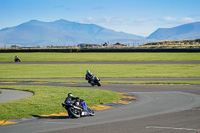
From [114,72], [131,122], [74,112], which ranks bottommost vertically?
[114,72]

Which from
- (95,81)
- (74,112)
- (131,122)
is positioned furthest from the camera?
(95,81)

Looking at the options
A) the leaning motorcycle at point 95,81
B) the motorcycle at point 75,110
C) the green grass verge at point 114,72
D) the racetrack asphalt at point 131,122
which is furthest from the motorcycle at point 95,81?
the motorcycle at point 75,110

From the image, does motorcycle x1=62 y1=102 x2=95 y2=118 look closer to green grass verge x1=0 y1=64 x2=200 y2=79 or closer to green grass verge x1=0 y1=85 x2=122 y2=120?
green grass verge x1=0 y1=85 x2=122 y2=120

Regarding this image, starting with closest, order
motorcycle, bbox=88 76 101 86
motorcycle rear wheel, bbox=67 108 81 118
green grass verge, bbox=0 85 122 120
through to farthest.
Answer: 1. motorcycle rear wheel, bbox=67 108 81 118
2. green grass verge, bbox=0 85 122 120
3. motorcycle, bbox=88 76 101 86

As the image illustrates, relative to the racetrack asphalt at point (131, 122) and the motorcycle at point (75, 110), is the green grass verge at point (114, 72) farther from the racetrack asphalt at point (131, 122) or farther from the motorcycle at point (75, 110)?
the motorcycle at point (75, 110)

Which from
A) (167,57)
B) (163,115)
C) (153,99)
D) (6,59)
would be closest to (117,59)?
(167,57)

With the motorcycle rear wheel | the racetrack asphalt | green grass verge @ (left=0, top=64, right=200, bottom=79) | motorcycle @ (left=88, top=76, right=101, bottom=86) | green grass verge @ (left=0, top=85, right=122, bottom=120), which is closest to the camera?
the racetrack asphalt

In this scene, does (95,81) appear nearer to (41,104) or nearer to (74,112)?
(41,104)

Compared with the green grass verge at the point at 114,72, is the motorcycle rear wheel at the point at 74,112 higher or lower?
higher

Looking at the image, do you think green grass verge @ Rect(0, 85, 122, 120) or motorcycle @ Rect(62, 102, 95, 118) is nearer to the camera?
motorcycle @ Rect(62, 102, 95, 118)

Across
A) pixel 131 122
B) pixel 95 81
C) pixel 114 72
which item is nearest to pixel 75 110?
pixel 131 122

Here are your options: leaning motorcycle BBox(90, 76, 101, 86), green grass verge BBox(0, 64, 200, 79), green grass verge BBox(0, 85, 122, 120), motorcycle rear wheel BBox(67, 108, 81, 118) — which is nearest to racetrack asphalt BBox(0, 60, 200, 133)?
motorcycle rear wheel BBox(67, 108, 81, 118)

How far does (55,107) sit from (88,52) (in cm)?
7787

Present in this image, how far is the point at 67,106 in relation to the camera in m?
16.0
